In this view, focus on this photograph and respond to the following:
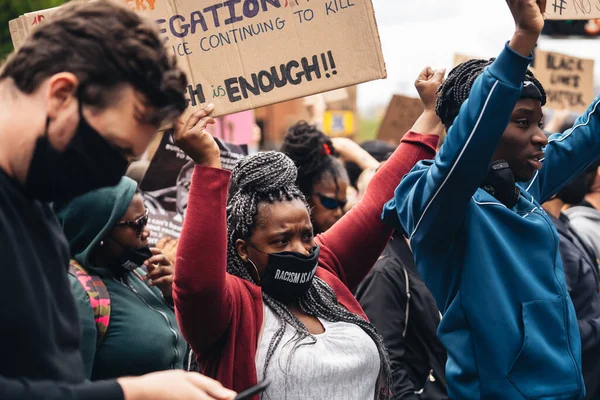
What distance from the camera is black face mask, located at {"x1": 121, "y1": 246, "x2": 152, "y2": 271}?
3.73 meters

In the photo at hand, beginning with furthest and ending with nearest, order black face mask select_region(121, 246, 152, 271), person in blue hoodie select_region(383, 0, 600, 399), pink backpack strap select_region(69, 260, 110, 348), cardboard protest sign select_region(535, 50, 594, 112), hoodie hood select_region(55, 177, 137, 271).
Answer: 1. cardboard protest sign select_region(535, 50, 594, 112)
2. black face mask select_region(121, 246, 152, 271)
3. hoodie hood select_region(55, 177, 137, 271)
4. pink backpack strap select_region(69, 260, 110, 348)
5. person in blue hoodie select_region(383, 0, 600, 399)

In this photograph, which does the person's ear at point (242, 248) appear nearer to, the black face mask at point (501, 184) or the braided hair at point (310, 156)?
the black face mask at point (501, 184)

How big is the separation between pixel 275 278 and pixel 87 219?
101 centimetres

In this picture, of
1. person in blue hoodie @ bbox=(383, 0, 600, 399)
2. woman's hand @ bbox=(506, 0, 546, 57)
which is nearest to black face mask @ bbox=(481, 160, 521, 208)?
person in blue hoodie @ bbox=(383, 0, 600, 399)

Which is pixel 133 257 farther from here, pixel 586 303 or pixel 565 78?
pixel 565 78

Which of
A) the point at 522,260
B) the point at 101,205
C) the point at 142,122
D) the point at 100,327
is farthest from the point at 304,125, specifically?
the point at 142,122

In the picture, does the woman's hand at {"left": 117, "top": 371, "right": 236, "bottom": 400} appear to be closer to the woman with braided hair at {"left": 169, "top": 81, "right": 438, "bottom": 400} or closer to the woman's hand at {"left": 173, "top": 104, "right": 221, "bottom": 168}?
the woman with braided hair at {"left": 169, "top": 81, "right": 438, "bottom": 400}

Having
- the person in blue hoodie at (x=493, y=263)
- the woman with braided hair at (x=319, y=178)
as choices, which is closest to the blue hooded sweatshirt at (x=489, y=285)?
the person in blue hoodie at (x=493, y=263)

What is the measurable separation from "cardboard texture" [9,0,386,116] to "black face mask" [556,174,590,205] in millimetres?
2967

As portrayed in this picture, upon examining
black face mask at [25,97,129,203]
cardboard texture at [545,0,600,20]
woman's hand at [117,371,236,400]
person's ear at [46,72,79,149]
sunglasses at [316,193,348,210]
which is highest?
person's ear at [46,72,79,149]

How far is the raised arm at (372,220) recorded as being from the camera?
3.36 metres

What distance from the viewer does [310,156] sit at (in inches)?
200

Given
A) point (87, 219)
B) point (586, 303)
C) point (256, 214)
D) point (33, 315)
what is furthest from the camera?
point (586, 303)

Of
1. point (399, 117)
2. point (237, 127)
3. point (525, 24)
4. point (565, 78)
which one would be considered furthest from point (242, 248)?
point (565, 78)
